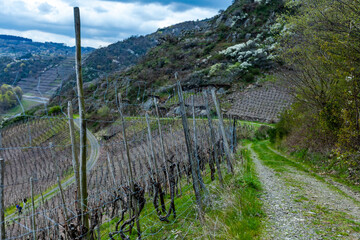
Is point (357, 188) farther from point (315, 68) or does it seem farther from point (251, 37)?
point (251, 37)

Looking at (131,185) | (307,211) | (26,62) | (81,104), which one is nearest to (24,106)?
(81,104)

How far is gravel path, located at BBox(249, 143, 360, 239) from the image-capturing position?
3.93 meters

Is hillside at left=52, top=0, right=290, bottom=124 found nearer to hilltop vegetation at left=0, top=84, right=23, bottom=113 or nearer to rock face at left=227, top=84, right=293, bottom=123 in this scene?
rock face at left=227, top=84, right=293, bottom=123

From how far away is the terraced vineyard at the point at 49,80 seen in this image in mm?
3094

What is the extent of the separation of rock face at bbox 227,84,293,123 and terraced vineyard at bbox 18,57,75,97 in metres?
31.1

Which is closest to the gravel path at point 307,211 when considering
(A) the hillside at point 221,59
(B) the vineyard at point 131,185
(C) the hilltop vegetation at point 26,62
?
(B) the vineyard at point 131,185

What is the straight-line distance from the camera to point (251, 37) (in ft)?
204

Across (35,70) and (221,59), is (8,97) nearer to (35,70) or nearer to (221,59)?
(35,70)

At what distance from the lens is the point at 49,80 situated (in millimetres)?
3314

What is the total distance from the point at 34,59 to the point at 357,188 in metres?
8.73

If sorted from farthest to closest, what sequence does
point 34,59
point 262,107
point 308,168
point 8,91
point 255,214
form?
point 262,107 → point 308,168 → point 255,214 → point 34,59 → point 8,91

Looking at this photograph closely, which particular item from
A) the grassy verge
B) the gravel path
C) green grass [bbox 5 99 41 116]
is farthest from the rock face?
green grass [bbox 5 99 41 116]

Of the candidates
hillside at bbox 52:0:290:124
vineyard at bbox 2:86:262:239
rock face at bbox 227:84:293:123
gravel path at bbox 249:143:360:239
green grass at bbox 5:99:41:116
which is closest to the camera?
green grass at bbox 5:99:41:116

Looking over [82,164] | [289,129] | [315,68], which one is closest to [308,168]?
[315,68]
